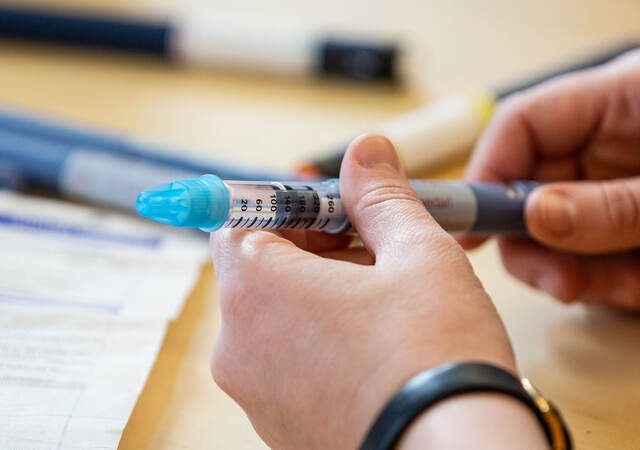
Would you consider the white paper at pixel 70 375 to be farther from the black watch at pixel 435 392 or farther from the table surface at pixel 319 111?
the black watch at pixel 435 392

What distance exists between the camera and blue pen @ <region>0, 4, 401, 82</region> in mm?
938

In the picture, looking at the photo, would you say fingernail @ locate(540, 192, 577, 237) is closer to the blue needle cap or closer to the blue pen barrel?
the blue pen barrel

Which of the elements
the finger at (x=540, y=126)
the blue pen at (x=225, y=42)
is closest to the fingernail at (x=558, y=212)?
the finger at (x=540, y=126)

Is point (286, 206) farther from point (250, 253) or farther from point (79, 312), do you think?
point (79, 312)

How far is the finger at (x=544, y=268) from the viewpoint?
1.86 feet

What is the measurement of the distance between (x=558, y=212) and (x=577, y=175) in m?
0.18

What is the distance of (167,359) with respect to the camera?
0.48m

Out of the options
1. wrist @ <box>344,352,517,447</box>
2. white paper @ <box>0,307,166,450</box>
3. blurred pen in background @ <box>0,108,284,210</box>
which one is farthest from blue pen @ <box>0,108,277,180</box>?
wrist @ <box>344,352,517,447</box>

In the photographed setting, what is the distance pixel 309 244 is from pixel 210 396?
0.41ft

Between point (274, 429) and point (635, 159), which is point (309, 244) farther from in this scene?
point (635, 159)

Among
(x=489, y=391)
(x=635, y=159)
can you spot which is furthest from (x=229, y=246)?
(x=635, y=159)

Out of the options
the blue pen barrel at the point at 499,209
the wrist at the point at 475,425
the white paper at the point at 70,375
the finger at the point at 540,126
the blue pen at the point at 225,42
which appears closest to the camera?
the wrist at the point at 475,425

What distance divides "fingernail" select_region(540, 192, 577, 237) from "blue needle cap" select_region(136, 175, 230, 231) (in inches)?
11.2

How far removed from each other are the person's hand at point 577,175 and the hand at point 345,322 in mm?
203
